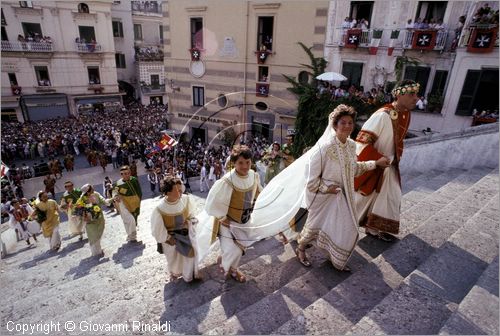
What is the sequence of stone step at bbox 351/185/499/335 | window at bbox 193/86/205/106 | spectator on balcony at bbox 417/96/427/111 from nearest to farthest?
stone step at bbox 351/185/499/335
spectator on balcony at bbox 417/96/427/111
window at bbox 193/86/205/106

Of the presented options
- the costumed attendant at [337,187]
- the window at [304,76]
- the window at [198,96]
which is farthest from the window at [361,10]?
the costumed attendant at [337,187]

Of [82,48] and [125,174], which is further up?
[82,48]

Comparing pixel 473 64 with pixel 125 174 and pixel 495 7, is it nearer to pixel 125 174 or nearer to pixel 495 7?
pixel 495 7

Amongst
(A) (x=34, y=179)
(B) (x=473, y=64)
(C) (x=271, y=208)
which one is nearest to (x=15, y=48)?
(A) (x=34, y=179)

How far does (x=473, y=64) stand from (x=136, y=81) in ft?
90.6

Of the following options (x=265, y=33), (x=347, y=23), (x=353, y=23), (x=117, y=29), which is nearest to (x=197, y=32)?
(x=265, y=33)

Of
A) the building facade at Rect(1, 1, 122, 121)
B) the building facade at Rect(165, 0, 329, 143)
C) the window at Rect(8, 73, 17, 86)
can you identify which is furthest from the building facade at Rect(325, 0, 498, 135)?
the window at Rect(8, 73, 17, 86)

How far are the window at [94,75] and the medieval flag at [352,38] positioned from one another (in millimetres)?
21060

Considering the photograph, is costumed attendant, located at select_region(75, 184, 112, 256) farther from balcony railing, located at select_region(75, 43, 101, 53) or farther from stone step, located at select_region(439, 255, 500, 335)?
balcony railing, located at select_region(75, 43, 101, 53)

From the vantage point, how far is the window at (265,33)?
49.2ft

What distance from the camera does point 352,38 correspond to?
41.1 ft

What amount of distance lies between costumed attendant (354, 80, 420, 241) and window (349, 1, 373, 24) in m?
10.5

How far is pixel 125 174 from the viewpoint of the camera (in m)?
5.88

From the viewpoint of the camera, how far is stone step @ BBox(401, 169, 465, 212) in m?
5.32
